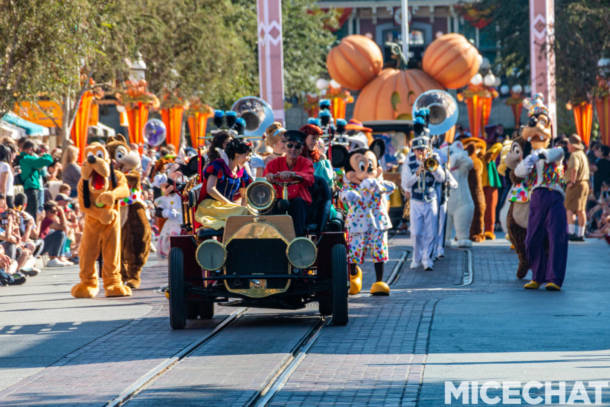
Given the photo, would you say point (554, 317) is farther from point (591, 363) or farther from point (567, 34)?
point (567, 34)

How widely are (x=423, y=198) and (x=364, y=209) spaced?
7.71 feet

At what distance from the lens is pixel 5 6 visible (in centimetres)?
1702

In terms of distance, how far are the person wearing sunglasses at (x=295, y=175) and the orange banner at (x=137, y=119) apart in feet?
60.8

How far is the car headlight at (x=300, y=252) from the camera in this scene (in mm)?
10258

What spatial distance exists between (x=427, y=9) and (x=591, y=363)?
5419 centimetres

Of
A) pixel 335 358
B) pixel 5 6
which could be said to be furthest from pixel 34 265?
pixel 335 358

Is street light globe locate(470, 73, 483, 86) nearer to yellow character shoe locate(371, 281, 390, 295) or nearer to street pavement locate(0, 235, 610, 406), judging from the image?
street pavement locate(0, 235, 610, 406)

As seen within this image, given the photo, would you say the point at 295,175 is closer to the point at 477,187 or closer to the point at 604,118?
the point at 477,187

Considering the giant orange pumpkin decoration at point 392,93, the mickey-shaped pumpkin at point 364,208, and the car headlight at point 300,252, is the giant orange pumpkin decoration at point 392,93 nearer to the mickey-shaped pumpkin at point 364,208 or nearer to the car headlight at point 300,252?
the mickey-shaped pumpkin at point 364,208

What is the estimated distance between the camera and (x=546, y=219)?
1304 cm

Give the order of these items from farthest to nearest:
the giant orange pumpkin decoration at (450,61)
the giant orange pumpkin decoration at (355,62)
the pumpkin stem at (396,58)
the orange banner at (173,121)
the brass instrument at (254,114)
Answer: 1. the giant orange pumpkin decoration at (355,62)
2. the giant orange pumpkin decoration at (450,61)
3. the pumpkin stem at (396,58)
4. the orange banner at (173,121)
5. the brass instrument at (254,114)

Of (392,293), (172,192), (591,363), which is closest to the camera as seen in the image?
(591,363)

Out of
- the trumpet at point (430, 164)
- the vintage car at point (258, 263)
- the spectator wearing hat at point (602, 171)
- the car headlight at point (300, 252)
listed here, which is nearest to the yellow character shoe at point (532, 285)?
the trumpet at point (430, 164)

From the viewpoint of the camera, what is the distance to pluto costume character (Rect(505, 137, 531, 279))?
14.1 metres
